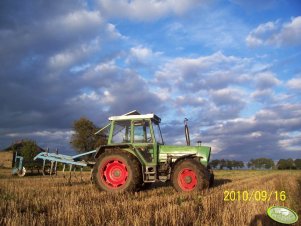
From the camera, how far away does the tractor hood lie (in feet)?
33.3

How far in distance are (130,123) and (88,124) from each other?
38.3 meters

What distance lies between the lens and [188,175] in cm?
947

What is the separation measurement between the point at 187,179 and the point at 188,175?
12cm

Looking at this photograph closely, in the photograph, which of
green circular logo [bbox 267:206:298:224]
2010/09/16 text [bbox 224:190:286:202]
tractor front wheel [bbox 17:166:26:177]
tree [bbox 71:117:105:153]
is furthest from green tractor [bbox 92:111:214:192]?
tree [bbox 71:117:105:153]

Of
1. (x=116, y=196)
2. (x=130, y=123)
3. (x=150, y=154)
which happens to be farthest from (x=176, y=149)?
(x=116, y=196)

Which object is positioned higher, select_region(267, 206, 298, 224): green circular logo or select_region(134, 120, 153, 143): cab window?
select_region(134, 120, 153, 143): cab window

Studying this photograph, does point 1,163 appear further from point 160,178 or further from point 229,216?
point 229,216

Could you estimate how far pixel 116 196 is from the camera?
8141 mm

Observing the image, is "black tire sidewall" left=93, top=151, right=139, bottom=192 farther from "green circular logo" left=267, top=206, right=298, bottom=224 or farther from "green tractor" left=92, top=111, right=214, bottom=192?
"green circular logo" left=267, top=206, right=298, bottom=224

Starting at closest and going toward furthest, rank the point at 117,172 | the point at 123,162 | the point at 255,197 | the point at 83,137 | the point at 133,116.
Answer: the point at 255,197 < the point at 123,162 < the point at 117,172 < the point at 133,116 < the point at 83,137

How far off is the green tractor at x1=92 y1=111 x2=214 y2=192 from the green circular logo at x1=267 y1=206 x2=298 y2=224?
18.3 ft

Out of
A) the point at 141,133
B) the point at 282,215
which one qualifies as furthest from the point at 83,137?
the point at 282,215

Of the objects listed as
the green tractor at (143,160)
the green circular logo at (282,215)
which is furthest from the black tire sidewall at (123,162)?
the green circular logo at (282,215)

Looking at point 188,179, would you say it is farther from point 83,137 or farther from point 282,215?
point 83,137
